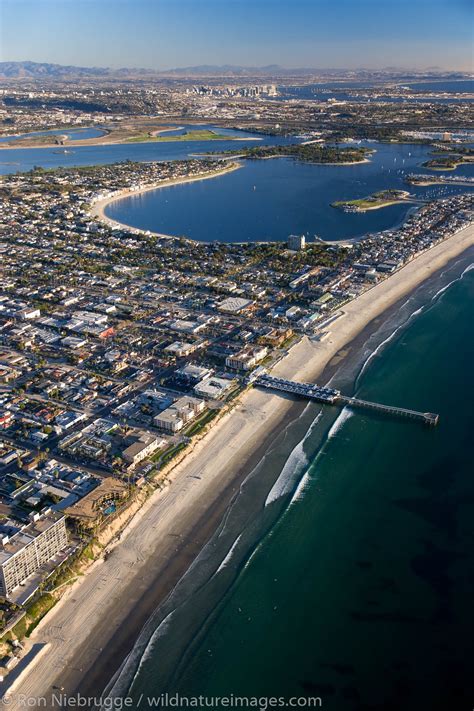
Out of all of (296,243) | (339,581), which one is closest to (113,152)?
(296,243)

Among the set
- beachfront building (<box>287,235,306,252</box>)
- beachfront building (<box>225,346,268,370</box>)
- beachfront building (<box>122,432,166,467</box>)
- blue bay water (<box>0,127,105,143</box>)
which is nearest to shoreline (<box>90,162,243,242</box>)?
beachfront building (<box>287,235,306,252</box>)

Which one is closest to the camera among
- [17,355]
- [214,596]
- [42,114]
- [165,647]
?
[165,647]

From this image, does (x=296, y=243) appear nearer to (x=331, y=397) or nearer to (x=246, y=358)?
(x=246, y=358)

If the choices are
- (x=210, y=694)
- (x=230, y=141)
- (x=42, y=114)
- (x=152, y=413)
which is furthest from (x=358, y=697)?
(x=42, y=114)

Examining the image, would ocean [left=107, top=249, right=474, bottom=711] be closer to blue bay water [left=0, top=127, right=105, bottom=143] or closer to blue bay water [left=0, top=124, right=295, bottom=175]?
blue bay water [left=0, top=124, right=295, bottom=175]

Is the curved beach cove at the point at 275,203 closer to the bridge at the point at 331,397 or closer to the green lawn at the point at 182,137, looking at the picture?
the bridge at the point at 331,397

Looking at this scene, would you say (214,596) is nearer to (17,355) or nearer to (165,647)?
(165,647)
